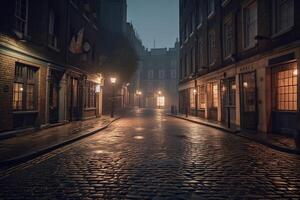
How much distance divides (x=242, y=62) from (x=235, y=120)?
4136mm

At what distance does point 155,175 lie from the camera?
521 centimetres

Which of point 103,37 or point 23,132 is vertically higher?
point 103,37

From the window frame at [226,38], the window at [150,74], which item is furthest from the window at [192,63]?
the window at [150,74]

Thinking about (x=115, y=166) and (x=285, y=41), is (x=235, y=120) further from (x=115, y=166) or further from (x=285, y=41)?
(x=115, y=166)

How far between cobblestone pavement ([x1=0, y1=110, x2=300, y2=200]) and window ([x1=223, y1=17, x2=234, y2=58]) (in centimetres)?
1126

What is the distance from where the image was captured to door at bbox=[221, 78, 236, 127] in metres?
17.3

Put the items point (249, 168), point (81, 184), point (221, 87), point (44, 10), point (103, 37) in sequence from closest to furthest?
point (81, 184)
point (249, 168)
point (44, 10)
point (221, 87)
point (103, 37)

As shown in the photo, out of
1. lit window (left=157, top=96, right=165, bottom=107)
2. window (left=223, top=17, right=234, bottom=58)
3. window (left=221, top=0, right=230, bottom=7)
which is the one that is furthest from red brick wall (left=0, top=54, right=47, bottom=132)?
lit window (left=157, top=96, right=165, bottom=107)

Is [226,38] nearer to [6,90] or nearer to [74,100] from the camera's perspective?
[74,100]

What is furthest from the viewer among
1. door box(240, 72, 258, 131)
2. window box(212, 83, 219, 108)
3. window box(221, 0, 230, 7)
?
window box(212, 83, 219, 108)

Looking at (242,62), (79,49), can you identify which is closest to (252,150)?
(242,62)

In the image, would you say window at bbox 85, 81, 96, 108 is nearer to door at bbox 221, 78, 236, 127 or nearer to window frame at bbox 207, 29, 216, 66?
window frame at bbox 207, 29, 216, 66

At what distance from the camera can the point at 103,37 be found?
34969 millimetres

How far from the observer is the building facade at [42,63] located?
10.2 metres
